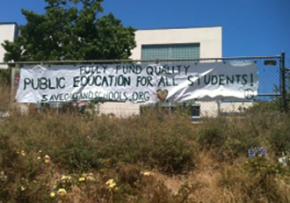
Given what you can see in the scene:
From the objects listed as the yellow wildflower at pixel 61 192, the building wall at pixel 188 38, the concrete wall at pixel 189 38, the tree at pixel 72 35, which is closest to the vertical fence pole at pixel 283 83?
the yellow wildflower at pixel 61 192

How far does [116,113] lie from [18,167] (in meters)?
4.05

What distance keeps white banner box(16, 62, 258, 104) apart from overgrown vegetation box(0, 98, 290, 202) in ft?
4.87

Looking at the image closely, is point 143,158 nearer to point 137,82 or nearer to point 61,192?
point 61,192

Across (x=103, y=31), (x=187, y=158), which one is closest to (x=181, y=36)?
(x=103, y=31)

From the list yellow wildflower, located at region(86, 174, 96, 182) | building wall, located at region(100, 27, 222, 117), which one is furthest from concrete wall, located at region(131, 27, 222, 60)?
yellow wildflower, located at region(86, 174, 96, 182)

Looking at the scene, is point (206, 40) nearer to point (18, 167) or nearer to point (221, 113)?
point (221, 113)

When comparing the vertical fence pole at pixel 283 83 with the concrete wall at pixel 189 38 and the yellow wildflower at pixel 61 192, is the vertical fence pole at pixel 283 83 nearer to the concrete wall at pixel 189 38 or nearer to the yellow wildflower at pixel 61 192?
the yellow wildflower at pixel 61 192

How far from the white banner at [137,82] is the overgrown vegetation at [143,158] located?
1.48 meters

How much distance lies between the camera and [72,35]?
22734mm

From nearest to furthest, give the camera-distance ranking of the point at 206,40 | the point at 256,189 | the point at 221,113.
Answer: the point at 256,189 → the point at 221,113 → the point at 206,40

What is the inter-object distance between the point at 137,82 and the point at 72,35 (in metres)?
11.7

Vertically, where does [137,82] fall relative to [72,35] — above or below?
below

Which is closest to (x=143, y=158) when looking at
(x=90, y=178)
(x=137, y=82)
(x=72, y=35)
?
(x=90, y=178)

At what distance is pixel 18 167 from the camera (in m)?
7.20
